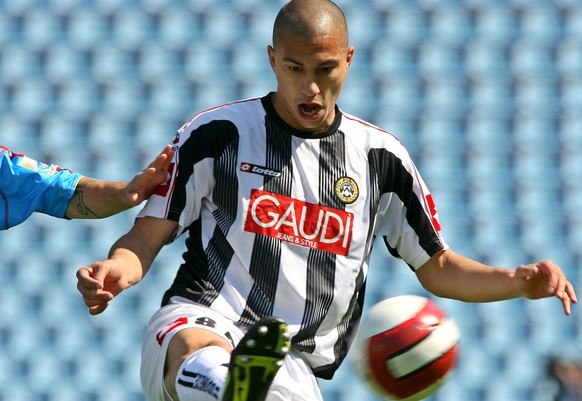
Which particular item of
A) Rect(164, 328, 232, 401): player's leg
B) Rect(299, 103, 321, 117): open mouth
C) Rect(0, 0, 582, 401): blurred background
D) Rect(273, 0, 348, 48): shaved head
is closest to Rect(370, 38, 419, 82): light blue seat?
Rect(0, 0, 582, 401): blurred background

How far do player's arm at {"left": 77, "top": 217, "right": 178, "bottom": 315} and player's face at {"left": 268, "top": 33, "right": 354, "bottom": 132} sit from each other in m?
0.63

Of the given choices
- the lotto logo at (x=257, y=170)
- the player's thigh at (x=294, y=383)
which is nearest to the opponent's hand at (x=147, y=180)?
the lotto logo at (x=257, y=170)

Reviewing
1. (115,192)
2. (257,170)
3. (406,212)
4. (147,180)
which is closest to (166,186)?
(147,180)

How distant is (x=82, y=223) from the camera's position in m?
10.9

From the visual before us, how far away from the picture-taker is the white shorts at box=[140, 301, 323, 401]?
14.3ft

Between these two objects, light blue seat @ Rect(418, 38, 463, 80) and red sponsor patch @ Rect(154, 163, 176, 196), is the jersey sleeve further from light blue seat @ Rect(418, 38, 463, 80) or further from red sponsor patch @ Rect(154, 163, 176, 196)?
light blue seat @ Rect(418, 38, 463, 80)

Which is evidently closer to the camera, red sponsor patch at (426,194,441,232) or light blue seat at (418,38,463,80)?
red sponsor patch at (426,194,441,232)

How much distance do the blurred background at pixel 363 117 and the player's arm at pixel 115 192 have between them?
233 inches

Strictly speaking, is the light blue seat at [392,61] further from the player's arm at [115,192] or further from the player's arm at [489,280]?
the player's arm at [115,192]

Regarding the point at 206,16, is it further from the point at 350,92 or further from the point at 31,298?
the point at 31,298

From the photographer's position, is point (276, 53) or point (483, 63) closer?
point (276, 53)

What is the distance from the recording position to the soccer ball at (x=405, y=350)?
4.41 metres

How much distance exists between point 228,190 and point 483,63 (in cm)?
736

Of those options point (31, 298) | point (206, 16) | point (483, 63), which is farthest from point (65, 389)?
point (483, 63)
